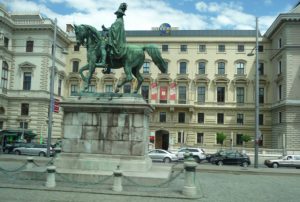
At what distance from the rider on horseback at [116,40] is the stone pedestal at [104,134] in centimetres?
210

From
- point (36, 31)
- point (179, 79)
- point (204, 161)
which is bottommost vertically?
point (204, 161)

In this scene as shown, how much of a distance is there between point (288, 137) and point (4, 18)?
1745 inches

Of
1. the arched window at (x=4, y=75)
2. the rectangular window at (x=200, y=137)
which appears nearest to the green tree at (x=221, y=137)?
the rectangular window at (x=200, y=137)

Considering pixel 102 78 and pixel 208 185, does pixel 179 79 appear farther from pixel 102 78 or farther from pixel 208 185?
pixel 208 185

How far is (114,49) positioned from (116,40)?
42 centimetres

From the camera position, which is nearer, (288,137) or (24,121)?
(288,137)

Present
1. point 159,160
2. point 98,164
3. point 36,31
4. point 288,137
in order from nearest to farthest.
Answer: point 98,164 < point 159,160 < point 288,137 < point 36,31

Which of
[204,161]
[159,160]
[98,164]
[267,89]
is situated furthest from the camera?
[267,89]

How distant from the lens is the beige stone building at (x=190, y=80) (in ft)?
187

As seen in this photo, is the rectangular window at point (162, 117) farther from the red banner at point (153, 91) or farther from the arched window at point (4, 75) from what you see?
the arched window at point (4, 75)

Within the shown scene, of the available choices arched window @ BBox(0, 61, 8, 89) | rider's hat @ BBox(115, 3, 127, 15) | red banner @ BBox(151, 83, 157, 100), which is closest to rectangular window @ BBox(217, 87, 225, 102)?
red banner @ BBox(151, 83, 157, 100)

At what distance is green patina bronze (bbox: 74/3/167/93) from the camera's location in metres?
17.2

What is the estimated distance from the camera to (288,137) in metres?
52.5

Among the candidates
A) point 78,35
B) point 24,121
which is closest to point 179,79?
point 24,121
